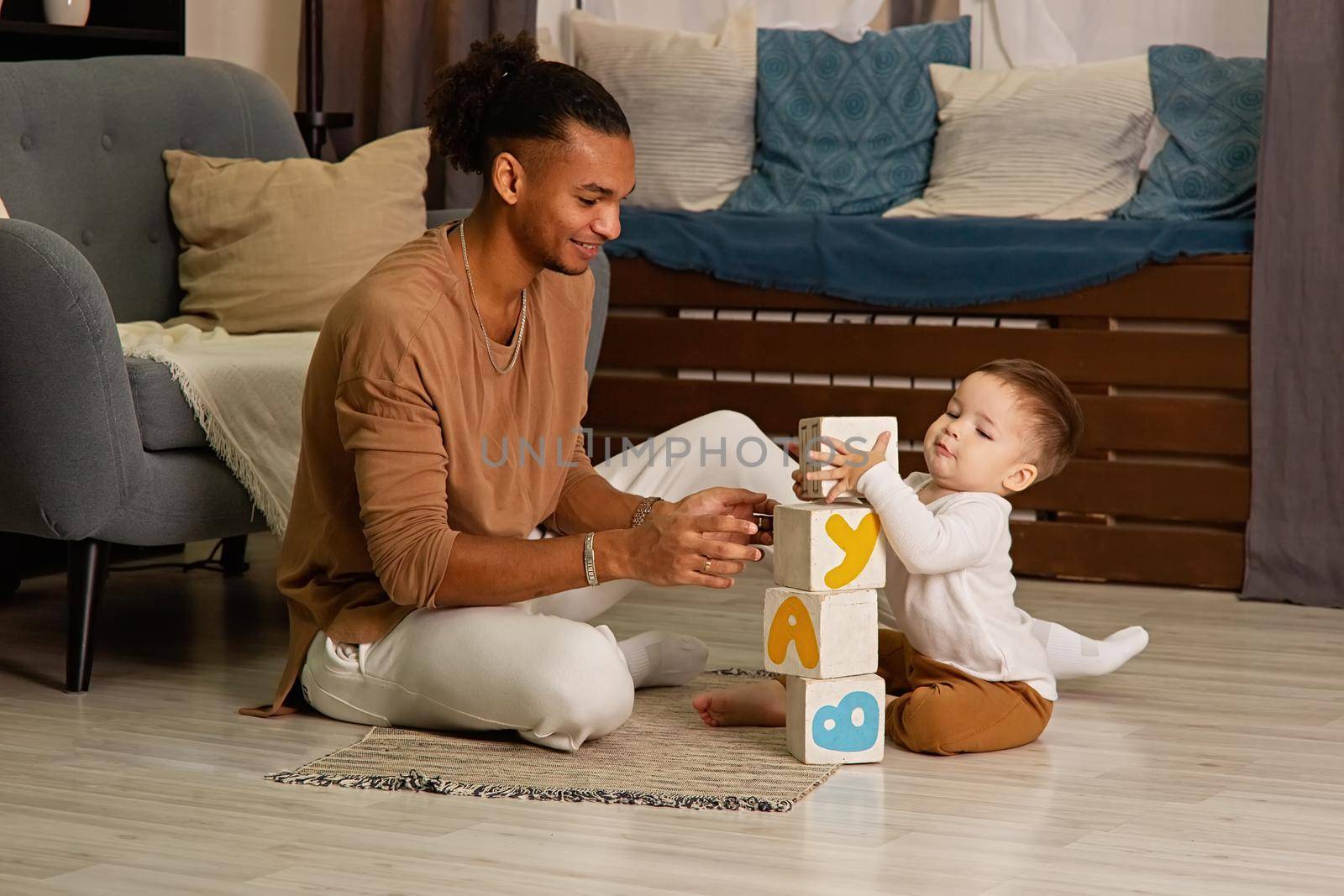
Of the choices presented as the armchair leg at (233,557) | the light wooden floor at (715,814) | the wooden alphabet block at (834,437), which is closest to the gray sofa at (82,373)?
the light wooden floor at (715,814)

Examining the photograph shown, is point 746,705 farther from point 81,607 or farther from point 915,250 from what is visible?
point 915,250

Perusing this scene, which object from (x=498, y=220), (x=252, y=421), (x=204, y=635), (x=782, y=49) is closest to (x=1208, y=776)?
(x=498, y=220)

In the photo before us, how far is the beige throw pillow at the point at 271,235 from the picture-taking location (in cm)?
275

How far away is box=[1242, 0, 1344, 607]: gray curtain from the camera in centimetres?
275

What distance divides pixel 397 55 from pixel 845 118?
39.4 inches

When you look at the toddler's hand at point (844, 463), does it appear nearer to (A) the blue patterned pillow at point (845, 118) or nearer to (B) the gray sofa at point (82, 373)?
(B) the gray sofa at point (82, 373)

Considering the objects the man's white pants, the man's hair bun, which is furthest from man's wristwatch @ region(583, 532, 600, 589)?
the man's hair bun

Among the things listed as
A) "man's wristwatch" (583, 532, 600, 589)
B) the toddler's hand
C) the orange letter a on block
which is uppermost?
the toddler's hand

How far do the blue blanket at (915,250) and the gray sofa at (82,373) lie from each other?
623 millimetres

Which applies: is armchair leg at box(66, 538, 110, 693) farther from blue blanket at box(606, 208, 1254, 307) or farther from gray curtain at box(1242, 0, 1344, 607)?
gray curtain at box(1242, 0, 1344, 607)

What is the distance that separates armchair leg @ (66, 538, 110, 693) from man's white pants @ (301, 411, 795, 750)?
0.36 meters

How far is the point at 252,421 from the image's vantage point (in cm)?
223

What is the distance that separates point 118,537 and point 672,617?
3.06ft

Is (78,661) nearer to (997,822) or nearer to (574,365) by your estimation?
(574,365)
